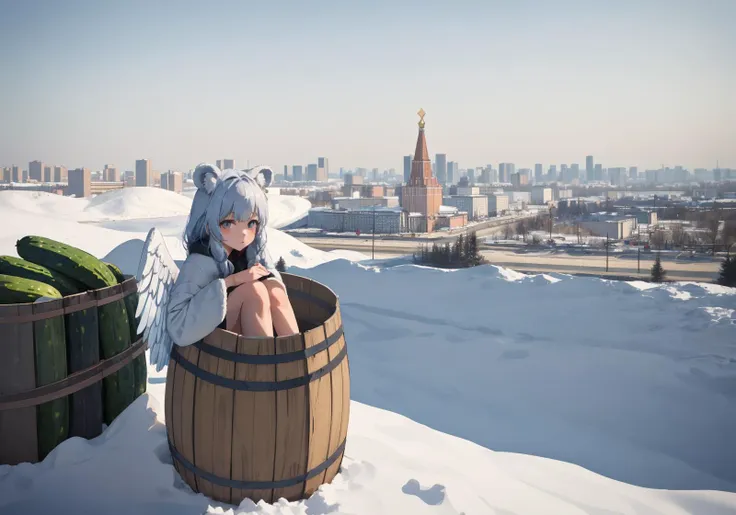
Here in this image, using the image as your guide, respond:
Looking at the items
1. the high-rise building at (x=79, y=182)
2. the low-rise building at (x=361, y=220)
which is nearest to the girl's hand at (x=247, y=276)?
the low-rise building at (x=361, y=220)

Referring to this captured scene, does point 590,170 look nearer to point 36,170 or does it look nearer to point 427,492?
point 36,170

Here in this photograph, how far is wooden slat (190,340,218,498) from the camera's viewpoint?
8.11 feet

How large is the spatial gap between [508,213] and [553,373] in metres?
59.8

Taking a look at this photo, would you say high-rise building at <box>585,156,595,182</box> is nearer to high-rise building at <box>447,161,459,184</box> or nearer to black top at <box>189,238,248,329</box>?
high-rise building at <box>447,161,459,184</box>

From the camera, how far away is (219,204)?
2844mm

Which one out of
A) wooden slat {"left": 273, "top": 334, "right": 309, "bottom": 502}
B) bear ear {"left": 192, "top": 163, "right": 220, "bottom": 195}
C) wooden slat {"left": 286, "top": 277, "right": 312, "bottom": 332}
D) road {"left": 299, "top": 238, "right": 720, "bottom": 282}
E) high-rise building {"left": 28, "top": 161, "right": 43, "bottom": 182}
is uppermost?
high-rise building {"left": 28, "top": 161, "right": 43, "bottom": 182}

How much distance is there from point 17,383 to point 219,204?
1.33m

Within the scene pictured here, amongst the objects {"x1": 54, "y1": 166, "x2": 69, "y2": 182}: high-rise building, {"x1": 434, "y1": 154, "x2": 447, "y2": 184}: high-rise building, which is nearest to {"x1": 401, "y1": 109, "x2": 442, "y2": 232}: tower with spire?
{"x1": 54, "y1": 166, "x2": 69, "y2": 182}: high-rise building

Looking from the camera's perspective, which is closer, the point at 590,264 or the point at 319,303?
the point at 319,303

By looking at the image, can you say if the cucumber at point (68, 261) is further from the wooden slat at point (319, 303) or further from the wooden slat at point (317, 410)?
the wooden slat at point (317, 410)

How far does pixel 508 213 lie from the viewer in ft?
211

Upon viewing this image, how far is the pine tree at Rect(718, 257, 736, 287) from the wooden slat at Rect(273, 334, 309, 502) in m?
15.9

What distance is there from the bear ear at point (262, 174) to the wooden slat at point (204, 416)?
3.38ft

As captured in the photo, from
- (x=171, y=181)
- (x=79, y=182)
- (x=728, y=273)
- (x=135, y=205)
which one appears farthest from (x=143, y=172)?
→ (x=728, y=273)
